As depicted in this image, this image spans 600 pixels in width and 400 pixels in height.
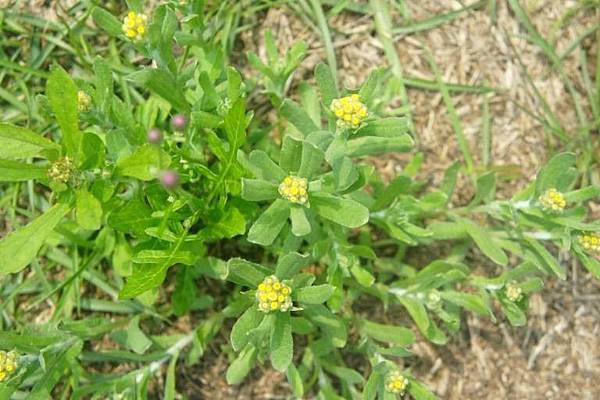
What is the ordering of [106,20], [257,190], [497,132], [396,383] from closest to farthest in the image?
[257,190]
[106,20]
[396,383]
[497,132]

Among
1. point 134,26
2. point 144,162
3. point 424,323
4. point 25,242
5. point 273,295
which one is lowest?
point 424,323

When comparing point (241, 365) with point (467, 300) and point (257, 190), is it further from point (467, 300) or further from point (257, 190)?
point (467, 300)

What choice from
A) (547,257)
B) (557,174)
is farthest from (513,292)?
(557,174)

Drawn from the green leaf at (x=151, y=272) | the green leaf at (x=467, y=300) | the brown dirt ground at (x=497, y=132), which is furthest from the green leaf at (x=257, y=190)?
the brown dirt ground at (x=497, y=132)

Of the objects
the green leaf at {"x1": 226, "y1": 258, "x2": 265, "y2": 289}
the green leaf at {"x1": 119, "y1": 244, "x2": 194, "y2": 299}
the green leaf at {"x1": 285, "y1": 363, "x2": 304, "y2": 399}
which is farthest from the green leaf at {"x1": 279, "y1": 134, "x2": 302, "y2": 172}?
the green leaf at {"x1": 285, "y1": 363, "x2": 304, "y2": 399}

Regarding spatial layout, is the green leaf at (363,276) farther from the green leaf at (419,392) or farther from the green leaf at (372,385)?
the green leaf at (419,392)
